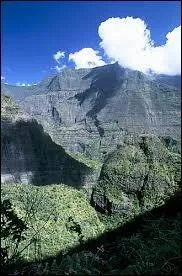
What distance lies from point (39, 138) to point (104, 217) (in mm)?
62911

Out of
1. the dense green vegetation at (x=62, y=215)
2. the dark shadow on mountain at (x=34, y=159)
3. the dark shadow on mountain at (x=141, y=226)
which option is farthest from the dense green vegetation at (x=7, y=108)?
the dark shadow on mountain at (x=141, y=226)

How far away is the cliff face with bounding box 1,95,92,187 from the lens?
375 ft

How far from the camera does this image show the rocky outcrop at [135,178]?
239 ft

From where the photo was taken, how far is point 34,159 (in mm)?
126375

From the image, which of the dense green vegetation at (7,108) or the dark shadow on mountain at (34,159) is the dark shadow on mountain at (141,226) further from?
the dense green vegetation at (7,108)

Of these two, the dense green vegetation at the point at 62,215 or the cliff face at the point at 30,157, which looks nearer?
the dense green vegetation at the point at 62,215

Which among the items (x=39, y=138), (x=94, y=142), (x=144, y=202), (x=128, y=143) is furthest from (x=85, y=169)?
(x=94, y=142)

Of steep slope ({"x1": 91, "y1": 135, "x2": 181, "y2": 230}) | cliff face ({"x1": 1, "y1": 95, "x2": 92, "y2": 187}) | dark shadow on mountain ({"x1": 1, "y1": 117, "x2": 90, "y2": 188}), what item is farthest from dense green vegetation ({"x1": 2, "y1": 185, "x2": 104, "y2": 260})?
dark shadow on mountain ({"x1": 1, "y1": 117, "x2": 90, "y2": 188})

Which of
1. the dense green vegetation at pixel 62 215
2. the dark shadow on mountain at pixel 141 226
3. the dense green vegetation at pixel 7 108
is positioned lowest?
the dense green vegetation at pixel 62 215

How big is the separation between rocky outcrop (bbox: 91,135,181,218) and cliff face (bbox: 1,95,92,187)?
35957mm

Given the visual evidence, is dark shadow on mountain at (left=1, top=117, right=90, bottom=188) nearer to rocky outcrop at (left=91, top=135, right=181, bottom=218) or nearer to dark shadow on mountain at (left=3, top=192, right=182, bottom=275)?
rocky outcrop at (left=91, top=135, right=181, bottom=218)

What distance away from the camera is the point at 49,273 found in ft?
11.2

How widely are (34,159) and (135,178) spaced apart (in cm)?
5518

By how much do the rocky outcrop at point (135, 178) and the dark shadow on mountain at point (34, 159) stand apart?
36.2 metres
